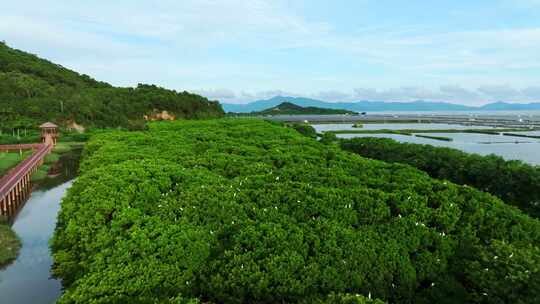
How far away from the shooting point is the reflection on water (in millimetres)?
8797

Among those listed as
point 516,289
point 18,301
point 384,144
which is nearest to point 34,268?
point 18,301

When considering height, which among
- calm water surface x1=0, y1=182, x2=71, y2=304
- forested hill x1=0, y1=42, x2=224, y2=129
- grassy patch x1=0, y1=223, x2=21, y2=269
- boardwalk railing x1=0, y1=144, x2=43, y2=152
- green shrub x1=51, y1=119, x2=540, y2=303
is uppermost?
forested hill x1=0, y1=42, x2=224, y2=129

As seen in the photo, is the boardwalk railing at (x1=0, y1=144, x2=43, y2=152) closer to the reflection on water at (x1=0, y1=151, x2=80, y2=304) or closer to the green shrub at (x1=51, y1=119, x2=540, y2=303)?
the reflection on water at (x1=0, y1=151, x2=80, y2=304)

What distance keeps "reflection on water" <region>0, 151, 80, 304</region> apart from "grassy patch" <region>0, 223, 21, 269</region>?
0.60 ft

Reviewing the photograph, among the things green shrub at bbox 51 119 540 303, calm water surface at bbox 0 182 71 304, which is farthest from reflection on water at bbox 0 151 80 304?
green shrub at bbox 51 119 540 303

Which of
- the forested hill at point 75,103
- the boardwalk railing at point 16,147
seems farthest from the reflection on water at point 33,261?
the forested hill at point 75,103

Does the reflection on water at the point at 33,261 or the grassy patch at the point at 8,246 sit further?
the grassy patch at the point at 8,246

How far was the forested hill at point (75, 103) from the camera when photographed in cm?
5141

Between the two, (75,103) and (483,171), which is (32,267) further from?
(75,103)

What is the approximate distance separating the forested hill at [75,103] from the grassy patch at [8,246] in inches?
1623

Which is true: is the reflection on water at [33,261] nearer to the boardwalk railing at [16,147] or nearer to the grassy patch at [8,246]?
the grassy patch at [8,246]

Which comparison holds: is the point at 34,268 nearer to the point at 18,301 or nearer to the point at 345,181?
the point at 18,301

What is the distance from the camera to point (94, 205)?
7.05 m

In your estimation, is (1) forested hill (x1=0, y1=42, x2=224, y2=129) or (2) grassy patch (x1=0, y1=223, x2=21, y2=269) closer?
(2) grassy patch (x1=0, y1=223, x2=21, y2=269)
